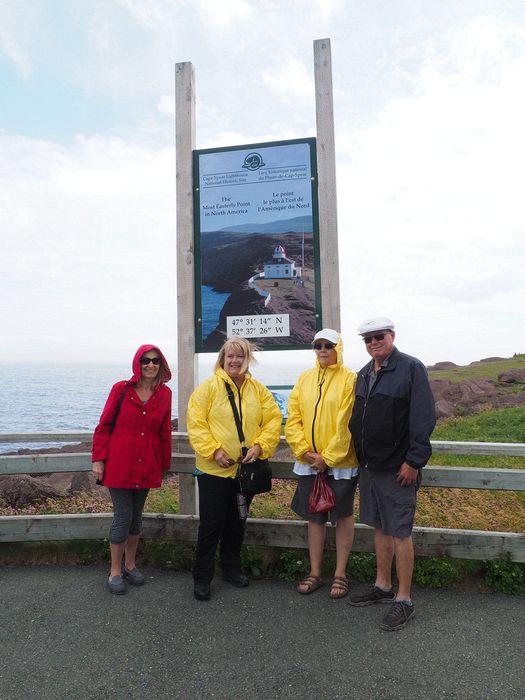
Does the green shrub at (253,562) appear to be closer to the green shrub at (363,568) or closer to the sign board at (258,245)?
the green shrub at (363,568)

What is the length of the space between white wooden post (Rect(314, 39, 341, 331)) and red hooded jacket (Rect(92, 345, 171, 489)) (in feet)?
6.15

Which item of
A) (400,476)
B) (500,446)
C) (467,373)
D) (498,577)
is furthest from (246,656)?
(467,373)

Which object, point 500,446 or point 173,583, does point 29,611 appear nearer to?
point 173,583

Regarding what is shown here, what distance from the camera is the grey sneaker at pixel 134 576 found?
462 cm

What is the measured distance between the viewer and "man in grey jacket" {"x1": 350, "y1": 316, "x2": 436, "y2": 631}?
157 inches

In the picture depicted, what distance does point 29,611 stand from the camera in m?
4.21

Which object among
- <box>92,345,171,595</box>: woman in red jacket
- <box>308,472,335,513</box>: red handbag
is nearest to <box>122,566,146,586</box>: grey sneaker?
<box>92,345,171,595</box>: woman in red jacket

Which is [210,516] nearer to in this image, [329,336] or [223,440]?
[223,440]

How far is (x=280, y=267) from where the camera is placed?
18.3ft

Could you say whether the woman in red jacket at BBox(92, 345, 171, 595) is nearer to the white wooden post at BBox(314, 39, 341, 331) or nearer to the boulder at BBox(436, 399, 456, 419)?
the white wooden post at BBox(314, 39, 341, 331)

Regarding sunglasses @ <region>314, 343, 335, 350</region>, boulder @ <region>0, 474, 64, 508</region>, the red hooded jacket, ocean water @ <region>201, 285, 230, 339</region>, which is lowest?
boulder @ <region>0, 474, 64, 508</region>

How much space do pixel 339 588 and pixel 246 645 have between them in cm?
105

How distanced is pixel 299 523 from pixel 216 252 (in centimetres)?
297

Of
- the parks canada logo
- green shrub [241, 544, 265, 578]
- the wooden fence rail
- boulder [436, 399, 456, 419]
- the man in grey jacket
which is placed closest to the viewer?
the man in grey jacket
